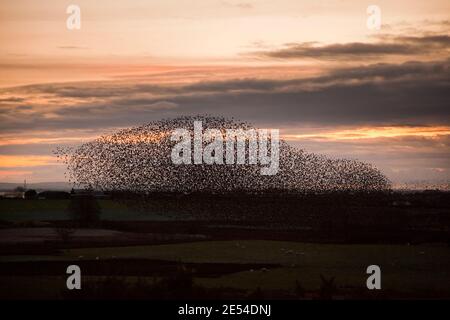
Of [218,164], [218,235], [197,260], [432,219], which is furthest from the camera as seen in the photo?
[218,164]

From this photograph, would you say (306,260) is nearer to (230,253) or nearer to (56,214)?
(230,253)

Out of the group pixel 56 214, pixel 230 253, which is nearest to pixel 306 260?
pixel 230 253

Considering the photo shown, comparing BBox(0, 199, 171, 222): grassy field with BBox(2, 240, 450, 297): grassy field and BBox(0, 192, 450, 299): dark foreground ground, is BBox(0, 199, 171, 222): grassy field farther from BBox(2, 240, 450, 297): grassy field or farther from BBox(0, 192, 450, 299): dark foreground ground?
BBox(2, 240, 450, 297): grassy field

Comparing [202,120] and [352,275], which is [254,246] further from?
[202,120]

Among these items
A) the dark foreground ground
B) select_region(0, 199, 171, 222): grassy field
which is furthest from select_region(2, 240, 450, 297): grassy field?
select_region(0, 199, 171, 222): grassy field

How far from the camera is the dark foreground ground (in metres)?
30.9

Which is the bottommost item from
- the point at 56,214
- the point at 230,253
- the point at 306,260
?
the point at 306,260

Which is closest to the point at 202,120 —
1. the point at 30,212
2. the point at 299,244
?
the point at 30,212

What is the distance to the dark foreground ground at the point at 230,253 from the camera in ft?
101

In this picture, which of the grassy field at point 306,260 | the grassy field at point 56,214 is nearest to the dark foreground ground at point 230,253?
the grassy field at point 306,260

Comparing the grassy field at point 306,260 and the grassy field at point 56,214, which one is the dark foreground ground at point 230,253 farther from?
the grassy field at point 56,214

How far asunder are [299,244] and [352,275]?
42.5 ft

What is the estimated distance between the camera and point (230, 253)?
44219 mm

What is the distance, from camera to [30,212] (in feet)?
265
